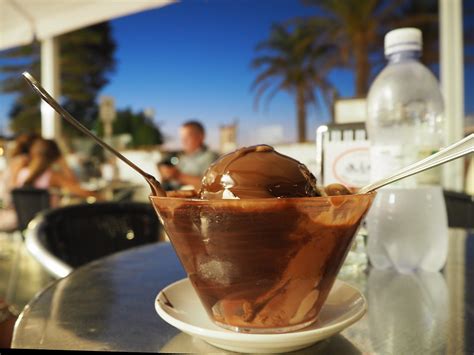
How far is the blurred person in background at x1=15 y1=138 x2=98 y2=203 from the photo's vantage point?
9.01 feet

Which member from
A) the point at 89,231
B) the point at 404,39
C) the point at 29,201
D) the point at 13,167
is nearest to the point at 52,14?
the point at 13,167

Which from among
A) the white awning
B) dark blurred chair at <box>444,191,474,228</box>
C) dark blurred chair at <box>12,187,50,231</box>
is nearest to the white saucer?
dark blurred chair at <box>444,191,474,228</box>

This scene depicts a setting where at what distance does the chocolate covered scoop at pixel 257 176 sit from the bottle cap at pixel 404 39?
1.17 ft

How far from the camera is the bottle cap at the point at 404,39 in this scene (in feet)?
1.95

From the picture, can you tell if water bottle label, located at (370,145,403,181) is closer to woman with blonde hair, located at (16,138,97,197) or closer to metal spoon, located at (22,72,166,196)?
metal spoon, located at (22,72,166,196)

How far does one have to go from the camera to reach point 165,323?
1.28 feet

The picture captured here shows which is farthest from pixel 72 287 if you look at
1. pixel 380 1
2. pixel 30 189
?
pixel 380 1

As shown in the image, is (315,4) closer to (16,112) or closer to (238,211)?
(238,211)

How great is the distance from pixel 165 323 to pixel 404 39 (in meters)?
0.49

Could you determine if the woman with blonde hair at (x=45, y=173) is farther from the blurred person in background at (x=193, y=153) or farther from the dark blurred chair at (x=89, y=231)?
the dark blurred chair at (x=89, y=231)

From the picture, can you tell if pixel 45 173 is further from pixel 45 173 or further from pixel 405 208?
pixel 405 208

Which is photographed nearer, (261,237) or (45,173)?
(261,237)

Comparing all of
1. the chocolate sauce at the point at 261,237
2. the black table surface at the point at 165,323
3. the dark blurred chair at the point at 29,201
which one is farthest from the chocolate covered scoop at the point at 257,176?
the dark blurred chair at the point at 29,201

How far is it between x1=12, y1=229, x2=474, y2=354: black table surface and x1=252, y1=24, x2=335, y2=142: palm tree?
435 centimetres
